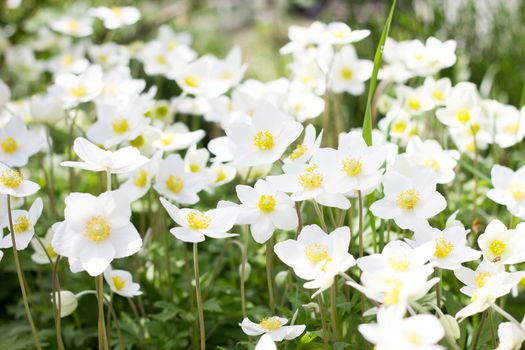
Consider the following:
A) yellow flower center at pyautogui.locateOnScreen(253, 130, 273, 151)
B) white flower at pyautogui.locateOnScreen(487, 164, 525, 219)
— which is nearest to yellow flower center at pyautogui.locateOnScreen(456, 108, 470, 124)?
white flower at pyautogui.locateOnScreen(487, 164, 525, 219)

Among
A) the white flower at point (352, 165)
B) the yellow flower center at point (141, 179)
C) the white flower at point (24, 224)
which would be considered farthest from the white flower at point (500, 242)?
the white flower at point (24, 224)

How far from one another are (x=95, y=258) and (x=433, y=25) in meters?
2.70

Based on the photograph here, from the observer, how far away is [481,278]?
131 centimetres

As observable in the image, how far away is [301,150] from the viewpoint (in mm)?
1526

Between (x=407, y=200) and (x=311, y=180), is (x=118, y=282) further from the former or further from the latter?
(x=407, y=200)

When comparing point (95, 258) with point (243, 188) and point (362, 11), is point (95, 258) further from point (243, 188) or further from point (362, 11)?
point (362, 11)

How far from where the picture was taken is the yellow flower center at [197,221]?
138cm

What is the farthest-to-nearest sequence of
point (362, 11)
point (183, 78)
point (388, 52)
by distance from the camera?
point (362, 11)
point (388, 52)
point (183, 78)

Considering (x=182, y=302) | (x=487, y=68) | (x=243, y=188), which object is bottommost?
(x=182, y=302)

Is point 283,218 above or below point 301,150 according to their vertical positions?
below

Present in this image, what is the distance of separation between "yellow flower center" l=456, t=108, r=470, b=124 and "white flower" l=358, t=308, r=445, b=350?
979 millimetres

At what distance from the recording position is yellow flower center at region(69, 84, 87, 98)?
195 centimetres

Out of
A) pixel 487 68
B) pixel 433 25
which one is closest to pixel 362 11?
pixel 433 25

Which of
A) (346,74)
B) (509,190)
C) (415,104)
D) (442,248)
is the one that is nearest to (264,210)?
(442,248)
